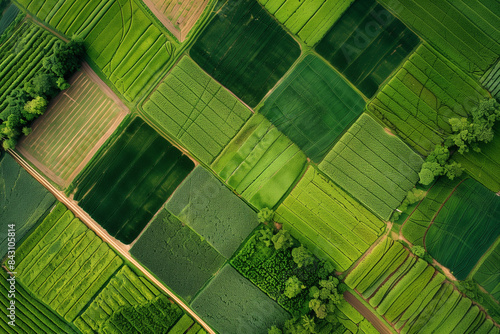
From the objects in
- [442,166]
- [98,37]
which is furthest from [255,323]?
[98,37]

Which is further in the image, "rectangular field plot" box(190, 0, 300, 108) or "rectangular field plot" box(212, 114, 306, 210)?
"rectangular field plot" box(190, 0, 300, 108)

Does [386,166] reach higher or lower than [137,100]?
higher

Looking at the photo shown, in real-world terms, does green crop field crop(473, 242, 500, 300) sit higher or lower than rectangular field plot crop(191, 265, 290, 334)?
higher

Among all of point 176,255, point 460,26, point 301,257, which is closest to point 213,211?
point 176,255

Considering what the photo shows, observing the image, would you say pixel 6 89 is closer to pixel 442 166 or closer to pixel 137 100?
pixel 137 100

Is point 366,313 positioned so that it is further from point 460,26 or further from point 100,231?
point 460,26

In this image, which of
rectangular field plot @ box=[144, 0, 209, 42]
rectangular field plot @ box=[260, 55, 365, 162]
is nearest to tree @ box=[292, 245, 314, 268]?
rectangular field plot @ box=[260, 55, 365, 162]

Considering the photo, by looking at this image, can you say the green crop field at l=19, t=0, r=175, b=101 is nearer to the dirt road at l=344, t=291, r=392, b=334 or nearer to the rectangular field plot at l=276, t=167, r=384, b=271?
the rectangular field plot at l=276, t=167, r=384, b=271
